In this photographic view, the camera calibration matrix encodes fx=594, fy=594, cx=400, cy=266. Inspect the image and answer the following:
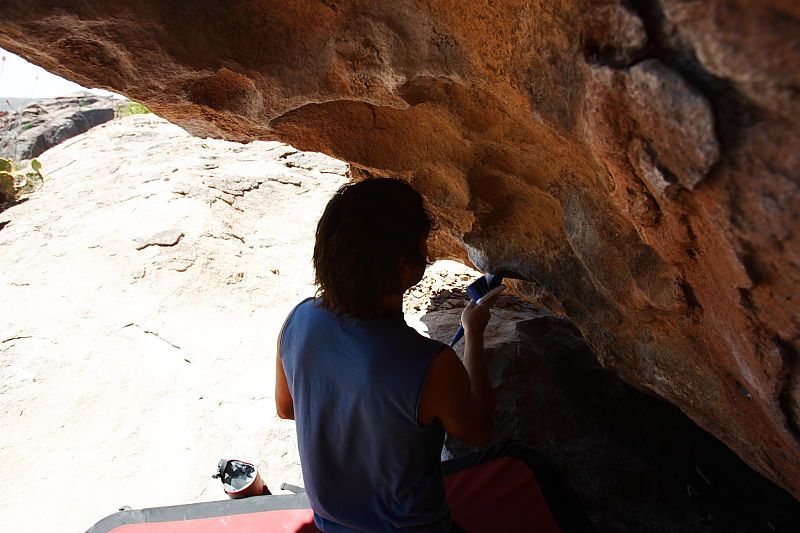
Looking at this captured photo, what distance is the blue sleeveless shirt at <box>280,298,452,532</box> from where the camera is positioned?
1192 millimetres

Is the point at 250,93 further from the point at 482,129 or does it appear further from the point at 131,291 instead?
the point at 131,291

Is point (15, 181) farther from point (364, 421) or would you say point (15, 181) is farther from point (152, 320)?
point (364, 421)

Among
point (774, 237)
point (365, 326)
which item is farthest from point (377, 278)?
point (774, 237)

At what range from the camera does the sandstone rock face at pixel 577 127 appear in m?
0.80

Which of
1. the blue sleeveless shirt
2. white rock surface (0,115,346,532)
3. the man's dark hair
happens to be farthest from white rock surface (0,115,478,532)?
the man's dark hair

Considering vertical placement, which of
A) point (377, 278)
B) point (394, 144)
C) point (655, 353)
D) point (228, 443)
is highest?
point (394, 144)

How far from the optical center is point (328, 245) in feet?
4.10

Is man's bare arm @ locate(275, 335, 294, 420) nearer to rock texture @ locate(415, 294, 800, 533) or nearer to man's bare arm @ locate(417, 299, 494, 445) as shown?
man's bare arm @ locate(417, 299, 494, 445)

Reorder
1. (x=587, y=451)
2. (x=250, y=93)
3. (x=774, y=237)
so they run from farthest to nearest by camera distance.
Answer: (x=587, y=451)
(x=250, y=93)
(x=774, y=237)

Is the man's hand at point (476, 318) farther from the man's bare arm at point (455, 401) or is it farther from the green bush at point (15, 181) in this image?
the green bush at point (15, 181)

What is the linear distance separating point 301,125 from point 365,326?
97cm

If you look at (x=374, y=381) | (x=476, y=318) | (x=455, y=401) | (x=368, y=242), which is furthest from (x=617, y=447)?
(x=368, y=242)

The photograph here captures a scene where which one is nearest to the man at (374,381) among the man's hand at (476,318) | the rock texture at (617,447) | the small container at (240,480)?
the man's hand at (476,318)

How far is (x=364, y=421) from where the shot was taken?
1.23 metres
